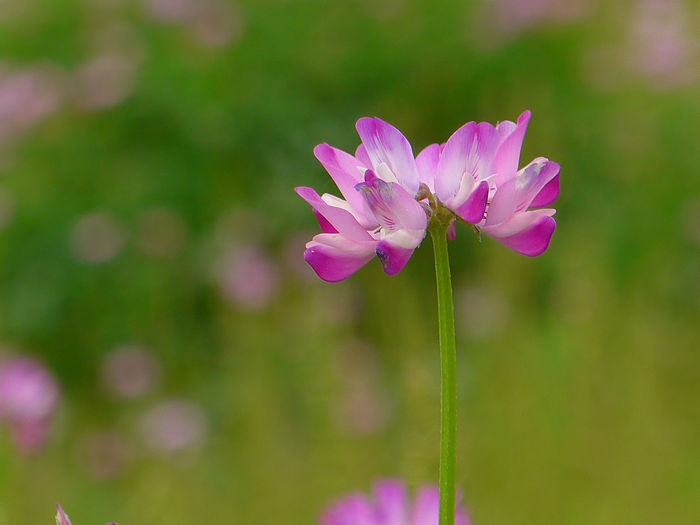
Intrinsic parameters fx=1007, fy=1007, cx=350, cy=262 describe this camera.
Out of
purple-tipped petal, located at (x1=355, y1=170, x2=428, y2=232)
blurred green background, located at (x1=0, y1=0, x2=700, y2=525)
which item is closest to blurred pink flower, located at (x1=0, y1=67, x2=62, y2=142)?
blurred green background, located at (x1=0, y1=0, x2=700, y2=525)

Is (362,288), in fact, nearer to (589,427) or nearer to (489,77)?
(489,77)

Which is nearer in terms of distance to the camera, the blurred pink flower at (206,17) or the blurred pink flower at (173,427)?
the blurred pink flower at (173,427)

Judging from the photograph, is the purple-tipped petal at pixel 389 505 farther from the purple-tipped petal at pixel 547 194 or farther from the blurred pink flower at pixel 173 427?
the blurred pink flower at pixel 173 427

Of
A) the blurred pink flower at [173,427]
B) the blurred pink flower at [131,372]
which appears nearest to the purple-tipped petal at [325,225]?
the blurred pink flower at [173,427]

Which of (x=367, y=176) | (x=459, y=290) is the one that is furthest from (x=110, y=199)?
(x=367, y=176)

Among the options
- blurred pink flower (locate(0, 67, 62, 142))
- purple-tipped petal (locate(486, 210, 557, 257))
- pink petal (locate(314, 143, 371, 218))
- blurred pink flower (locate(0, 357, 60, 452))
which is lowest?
purple-tipped petal (locate(486, 210, 557, 257))

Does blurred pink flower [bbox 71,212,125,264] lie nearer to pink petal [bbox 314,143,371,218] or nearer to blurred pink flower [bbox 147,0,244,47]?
blurred pink flower [bbox 147,0,244,47]
